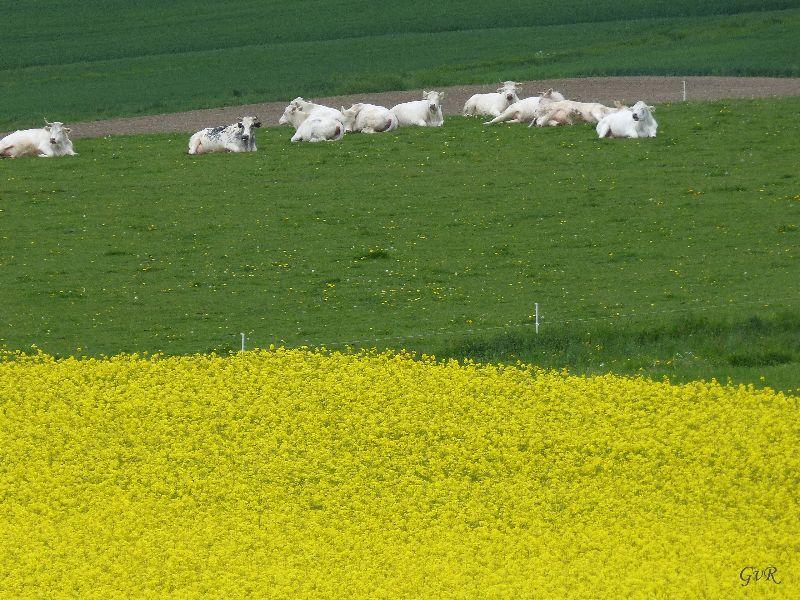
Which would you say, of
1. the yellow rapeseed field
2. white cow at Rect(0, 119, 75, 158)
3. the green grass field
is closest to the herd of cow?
white cow at Rect(0, 119, 75, 158)

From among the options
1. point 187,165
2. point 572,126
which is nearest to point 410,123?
point 572,126

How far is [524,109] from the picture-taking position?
45.7 metres

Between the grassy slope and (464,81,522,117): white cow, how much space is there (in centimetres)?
312

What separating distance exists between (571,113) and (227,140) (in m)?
10.2

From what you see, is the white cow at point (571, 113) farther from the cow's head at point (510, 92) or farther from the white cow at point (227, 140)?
the white cow at point (227, 140)

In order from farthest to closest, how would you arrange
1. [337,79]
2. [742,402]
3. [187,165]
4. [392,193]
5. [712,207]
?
[337,79] < [187,165] < [392,193] < [712,207] < [742,402]

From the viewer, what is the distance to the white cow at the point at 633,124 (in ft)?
137

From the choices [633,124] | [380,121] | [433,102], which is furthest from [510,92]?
[633,124]

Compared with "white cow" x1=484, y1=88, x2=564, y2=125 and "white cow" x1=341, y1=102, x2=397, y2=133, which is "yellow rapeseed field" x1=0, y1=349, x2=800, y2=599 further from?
"white cow" x1=484, y1=88, x2=564, y2=125

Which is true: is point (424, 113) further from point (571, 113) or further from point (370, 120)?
point (571, 113)

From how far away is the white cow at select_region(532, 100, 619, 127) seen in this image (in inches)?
1737

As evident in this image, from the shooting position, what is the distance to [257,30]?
75375mm

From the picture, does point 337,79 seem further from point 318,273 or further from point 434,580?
point 434,580

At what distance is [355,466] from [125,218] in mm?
16758
